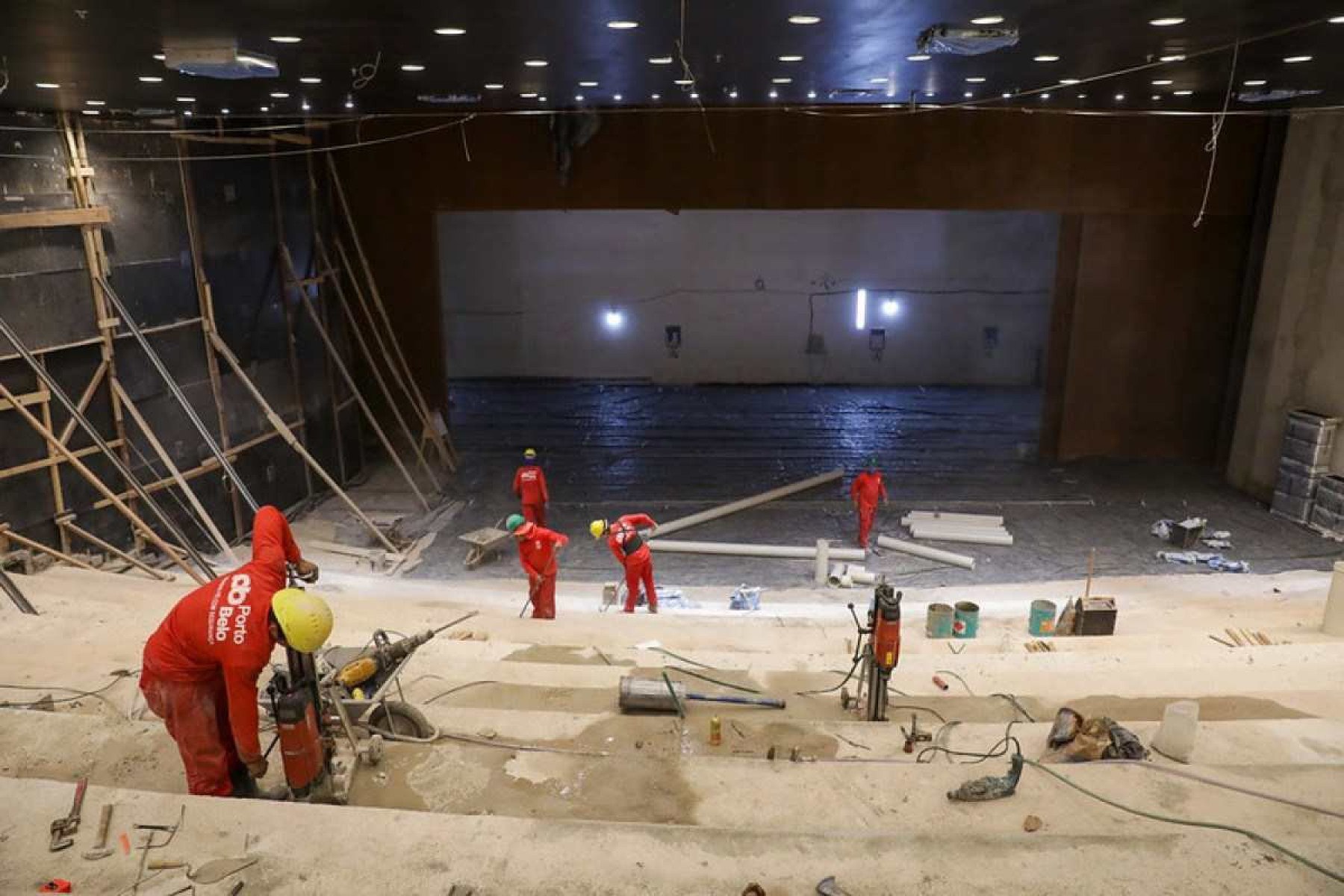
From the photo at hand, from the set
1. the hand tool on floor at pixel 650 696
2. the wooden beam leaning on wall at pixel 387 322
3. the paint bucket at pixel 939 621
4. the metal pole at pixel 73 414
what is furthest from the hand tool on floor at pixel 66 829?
the wooden beam leaning on wall at pixel 387 322

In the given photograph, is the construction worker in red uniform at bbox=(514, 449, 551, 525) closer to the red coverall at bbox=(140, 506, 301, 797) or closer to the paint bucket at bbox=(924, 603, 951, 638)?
the paint bucket at bbox=(924, 603, 951, 638)

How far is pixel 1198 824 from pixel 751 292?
51.8ft

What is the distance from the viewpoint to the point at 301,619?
156 inches

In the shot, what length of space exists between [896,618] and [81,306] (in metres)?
7.90

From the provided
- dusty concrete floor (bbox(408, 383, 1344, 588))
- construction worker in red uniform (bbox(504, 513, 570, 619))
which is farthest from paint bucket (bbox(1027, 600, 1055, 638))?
construction worker in red uniform (bbox(504, 513, 570, 619))

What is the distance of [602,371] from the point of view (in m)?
19.3

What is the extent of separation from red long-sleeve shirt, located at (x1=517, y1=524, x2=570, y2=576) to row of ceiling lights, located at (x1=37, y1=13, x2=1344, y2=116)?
147 inches

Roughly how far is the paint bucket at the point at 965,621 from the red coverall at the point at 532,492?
4.99 meters

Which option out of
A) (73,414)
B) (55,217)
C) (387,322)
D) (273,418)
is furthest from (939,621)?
(387,322)

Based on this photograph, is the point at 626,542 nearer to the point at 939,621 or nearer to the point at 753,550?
the point at 753,550

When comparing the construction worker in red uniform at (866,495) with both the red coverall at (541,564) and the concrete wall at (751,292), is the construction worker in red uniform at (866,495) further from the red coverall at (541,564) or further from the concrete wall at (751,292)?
the concrete wall at (751,292)

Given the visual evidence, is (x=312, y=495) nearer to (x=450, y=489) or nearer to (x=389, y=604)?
(x=450, y=489)

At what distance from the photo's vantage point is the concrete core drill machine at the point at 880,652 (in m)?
4.89

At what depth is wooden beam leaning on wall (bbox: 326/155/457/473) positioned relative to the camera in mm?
12906
